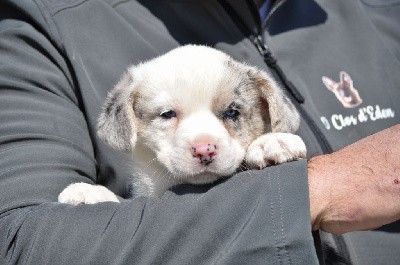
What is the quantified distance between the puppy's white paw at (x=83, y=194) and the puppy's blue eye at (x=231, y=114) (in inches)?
20.2

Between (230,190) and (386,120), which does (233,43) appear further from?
(230,190)

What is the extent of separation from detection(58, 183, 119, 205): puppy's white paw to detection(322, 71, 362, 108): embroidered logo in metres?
1.11

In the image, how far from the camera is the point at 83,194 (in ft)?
7.29

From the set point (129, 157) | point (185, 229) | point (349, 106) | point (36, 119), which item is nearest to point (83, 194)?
point (36, 119)

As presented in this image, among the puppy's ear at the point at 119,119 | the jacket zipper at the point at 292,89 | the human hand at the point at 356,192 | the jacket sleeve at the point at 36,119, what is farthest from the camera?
the jacket zipper at the point at 292,89

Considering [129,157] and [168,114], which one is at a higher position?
[168,114]

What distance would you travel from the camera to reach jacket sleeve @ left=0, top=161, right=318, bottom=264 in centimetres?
174

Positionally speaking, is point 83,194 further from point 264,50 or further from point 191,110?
point 264,50

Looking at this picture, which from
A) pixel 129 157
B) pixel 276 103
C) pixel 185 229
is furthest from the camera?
pixel 129 157

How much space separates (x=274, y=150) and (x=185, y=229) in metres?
0.48

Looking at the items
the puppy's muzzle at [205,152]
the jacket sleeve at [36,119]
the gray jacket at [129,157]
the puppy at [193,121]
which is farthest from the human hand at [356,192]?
the jacket sleeve at [36,119]

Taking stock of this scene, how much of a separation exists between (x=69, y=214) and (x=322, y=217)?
0.73 m

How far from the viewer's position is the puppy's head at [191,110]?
7.47 feet

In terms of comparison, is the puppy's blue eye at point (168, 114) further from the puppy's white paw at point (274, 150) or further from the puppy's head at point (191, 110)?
the puppy's white paw at point (274, 150)
